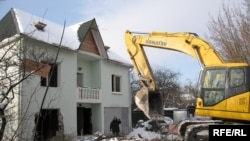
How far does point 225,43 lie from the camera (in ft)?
72.5

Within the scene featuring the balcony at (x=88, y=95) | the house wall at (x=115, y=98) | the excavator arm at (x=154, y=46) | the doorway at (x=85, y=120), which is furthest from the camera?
the house wall at (x=115, y=98)

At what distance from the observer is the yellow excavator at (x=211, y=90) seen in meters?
12.8

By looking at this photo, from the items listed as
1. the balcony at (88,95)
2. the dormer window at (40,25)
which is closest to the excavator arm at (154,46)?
the dormer window at (40,25)

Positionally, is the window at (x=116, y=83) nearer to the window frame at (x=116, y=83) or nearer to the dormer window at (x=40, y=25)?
the window frame at (x=116, y=83)

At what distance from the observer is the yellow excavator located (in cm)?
1277

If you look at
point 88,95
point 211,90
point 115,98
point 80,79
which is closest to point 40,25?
point 88,95

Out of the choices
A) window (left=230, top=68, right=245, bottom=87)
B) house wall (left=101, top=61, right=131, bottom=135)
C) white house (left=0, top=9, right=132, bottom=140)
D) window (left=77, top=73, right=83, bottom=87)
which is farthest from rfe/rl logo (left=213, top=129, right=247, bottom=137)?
house wall (left=101, top=61, right=131, bottom=135)

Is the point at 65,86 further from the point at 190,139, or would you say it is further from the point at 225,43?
the point at 190,139

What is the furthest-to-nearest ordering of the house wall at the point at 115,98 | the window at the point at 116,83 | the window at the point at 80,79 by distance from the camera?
the window at the point at 116,83 → the house wall at the point at 115,98 → the window at the point at 80,79

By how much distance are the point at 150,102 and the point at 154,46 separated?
2.41m

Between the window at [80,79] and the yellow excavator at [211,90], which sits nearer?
the yellow excavator at [211,90]

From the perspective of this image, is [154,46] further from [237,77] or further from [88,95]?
[88,95]

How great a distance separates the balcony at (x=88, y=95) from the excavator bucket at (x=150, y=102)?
1247cm

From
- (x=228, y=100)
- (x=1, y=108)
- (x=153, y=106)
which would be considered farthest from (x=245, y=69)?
(x=1, y=108)
